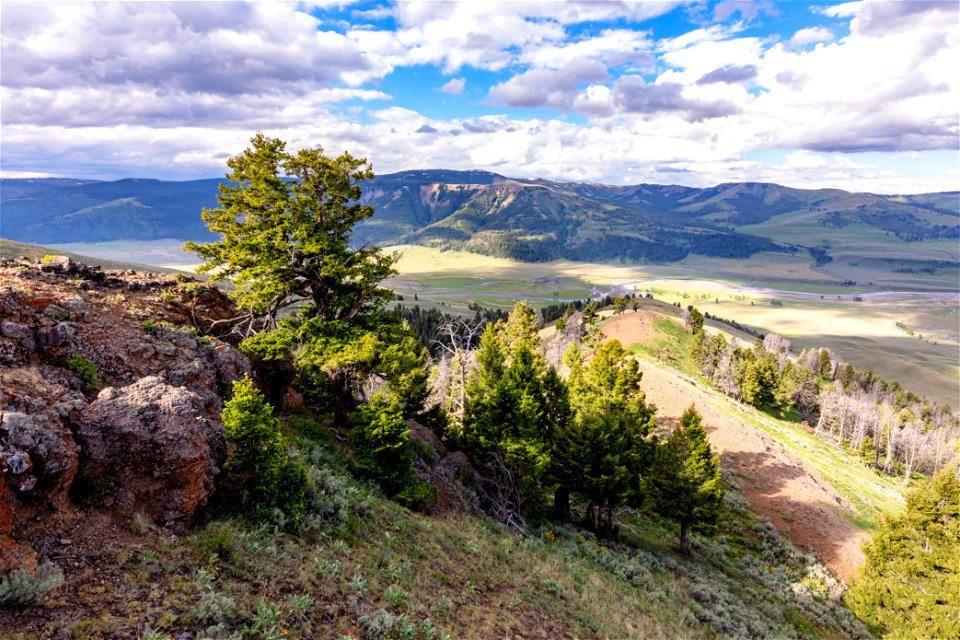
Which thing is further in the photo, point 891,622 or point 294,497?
point 891,622

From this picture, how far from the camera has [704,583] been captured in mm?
25562

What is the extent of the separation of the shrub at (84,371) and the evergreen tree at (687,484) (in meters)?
30.9

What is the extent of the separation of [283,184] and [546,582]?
834 inches

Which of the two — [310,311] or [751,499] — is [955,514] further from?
[310,311]

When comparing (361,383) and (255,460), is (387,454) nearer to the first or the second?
(361,383)

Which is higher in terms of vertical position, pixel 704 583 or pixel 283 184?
pixel 283 184

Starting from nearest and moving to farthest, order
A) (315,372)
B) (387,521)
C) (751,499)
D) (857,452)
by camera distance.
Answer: (387,521), (315,372), (751,499), (857,452)

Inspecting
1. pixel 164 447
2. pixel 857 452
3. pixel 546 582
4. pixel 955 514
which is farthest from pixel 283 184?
pixel 857 452

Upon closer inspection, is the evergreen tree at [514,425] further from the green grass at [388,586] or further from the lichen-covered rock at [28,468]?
the lichen-covered rock at [28,468]

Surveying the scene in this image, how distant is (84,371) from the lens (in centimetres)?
1333

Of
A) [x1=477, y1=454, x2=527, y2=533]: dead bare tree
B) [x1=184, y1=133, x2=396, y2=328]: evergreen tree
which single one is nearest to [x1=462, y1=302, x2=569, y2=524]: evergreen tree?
[x1=477, y1=454, x2=527, y2=533]: dead bare tree

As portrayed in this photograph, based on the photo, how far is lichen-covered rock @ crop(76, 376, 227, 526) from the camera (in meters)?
10.6

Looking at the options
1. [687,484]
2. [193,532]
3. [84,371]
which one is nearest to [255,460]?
[193,532]

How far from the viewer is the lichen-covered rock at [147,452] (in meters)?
10.6
